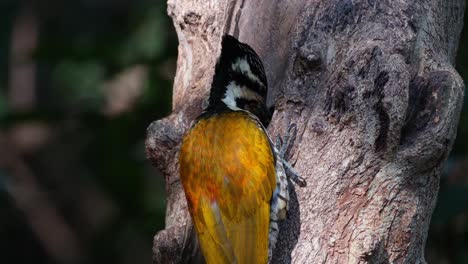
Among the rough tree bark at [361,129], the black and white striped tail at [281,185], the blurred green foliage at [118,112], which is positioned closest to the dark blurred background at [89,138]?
the blurred green foliage at [118,112]

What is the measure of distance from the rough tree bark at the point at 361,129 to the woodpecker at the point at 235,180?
67 millimetres

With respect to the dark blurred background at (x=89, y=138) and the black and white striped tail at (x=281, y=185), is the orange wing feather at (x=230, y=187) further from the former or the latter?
the dark blurred background at (x=89, y=138)

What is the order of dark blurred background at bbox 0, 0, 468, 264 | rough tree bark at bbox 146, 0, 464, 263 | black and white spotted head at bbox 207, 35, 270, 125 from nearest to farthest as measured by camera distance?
rough tree bark at bbox 146, 0, 464, 263 → black and white spotted head at bbox 207, 35, 270, 125 → dark blurred background at bbox 0, 0, 468, 264

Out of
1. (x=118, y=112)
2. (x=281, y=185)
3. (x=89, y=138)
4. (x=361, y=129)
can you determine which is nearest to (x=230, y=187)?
(x=281, y=185)

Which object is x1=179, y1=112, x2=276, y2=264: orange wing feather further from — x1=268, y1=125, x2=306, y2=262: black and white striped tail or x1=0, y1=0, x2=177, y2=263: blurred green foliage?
x1=0, y1=0, x2=177, y2=263: blurred green foliage

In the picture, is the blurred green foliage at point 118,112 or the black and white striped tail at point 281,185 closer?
the black and white striped tail at point 281,185

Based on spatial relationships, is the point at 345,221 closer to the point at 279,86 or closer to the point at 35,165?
the point at 279,86

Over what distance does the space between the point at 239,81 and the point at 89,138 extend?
5.60ft

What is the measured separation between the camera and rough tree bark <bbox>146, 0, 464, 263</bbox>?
286 centimetres

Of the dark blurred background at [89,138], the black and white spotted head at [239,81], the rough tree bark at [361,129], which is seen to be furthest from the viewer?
the dark blurred background at [89,138]

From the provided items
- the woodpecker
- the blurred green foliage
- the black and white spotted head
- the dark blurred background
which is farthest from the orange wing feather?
the blurred green foliage

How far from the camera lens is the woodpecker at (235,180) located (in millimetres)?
2945

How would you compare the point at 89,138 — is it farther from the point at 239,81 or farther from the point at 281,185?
the point at 281,185

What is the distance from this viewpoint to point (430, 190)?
3.00 m
